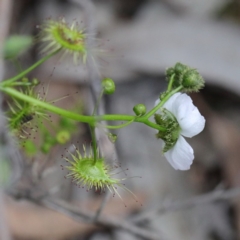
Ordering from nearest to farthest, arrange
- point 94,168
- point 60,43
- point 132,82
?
1. point 94,168
2. point 60,43
3. point 132,82

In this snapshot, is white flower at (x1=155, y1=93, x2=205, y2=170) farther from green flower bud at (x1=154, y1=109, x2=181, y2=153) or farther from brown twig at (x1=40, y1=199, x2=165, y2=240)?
brown twig at (x1=40, y1=199, x2=165, y2=240)

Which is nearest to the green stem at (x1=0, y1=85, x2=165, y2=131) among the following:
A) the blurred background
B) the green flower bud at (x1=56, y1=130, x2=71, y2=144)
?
the green flower bud at (x1=56, y1=130, x2=71, y2=144)

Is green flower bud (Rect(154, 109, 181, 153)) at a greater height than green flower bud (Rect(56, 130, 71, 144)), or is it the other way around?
green flower bud (Rect(154, 109, 181, 153))

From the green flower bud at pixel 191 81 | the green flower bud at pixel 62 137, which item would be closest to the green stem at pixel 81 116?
the green flower bud at pixel 191 81

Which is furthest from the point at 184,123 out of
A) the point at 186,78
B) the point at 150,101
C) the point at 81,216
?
the point at 150,101

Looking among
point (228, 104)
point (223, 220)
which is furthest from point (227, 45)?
point (223, 220)

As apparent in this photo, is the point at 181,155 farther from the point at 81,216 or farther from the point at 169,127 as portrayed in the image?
the point at 81,216

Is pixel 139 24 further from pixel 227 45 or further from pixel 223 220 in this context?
pixel 223 220
